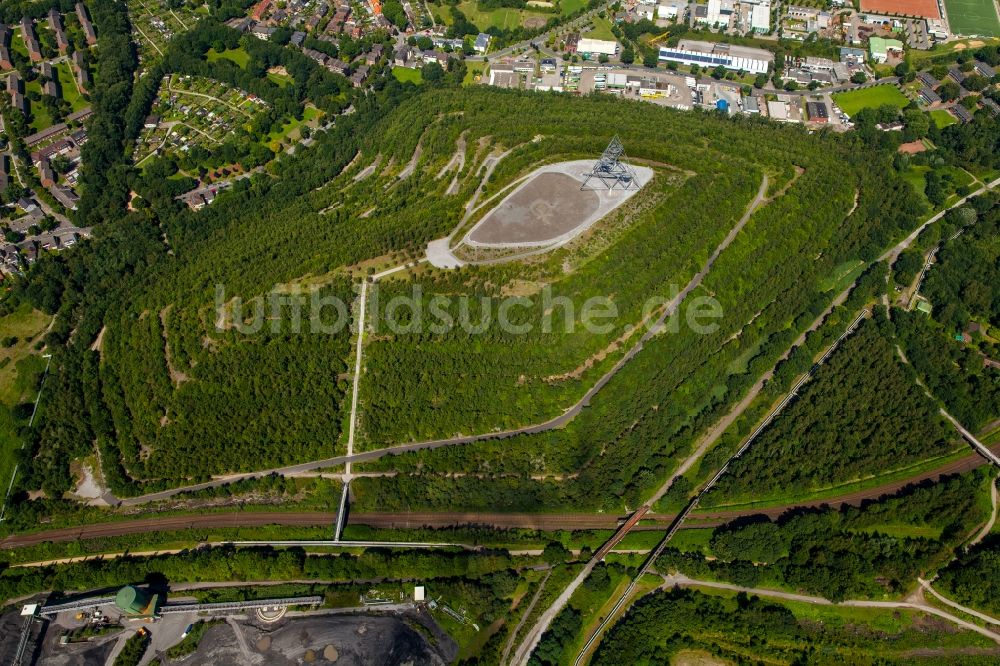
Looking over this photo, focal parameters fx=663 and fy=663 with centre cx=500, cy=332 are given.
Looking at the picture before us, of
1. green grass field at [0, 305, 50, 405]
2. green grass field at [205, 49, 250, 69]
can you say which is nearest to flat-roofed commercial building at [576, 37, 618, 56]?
green grass field at [205, 49, 250, 69]

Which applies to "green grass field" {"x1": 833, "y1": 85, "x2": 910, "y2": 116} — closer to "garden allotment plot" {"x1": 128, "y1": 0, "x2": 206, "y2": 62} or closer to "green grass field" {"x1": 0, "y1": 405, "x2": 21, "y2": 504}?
"garden allotment plot" {"x1": 128, "y1": 0, "x2": 206, "y2": 62}

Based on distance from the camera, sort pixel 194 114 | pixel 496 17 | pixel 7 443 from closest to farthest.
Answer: pixel 7 443 < pixel 194 114 < pixel 496 17

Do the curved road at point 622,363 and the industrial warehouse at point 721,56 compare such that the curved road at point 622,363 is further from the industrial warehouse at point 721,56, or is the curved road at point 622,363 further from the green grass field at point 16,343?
the green grass field at point 16,343

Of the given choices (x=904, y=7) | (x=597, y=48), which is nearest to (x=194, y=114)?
(x=597, y=48)

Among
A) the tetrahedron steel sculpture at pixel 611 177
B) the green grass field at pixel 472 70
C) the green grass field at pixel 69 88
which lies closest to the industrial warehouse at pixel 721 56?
the green grass field at pixel 472 70

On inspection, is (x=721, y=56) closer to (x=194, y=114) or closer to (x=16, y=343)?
(x=194, y=114)
